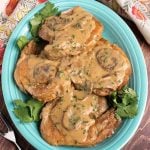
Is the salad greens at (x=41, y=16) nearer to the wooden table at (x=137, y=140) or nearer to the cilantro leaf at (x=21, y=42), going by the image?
the cilantro leaf at (x=21, y=42)

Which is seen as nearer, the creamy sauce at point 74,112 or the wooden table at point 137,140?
the creamy sauce at point 74,112

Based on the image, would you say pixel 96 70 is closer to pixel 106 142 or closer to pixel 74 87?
pixel 74 87

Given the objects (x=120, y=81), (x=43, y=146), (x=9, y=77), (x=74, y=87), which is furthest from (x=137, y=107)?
(x=9, y=77)

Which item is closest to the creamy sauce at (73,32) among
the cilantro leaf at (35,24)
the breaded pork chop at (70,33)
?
the breaded pork chop at (70,33)

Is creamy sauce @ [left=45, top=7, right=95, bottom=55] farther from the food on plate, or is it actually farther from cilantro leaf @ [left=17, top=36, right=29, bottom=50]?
cilantro leaf @ [left=17, top=36, right=29, bottom=50]

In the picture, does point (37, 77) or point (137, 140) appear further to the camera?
point (137, 140)

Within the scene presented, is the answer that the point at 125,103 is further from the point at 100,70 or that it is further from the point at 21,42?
the point at 21,42

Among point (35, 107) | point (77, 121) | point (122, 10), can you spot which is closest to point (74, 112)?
point (77, 121)
